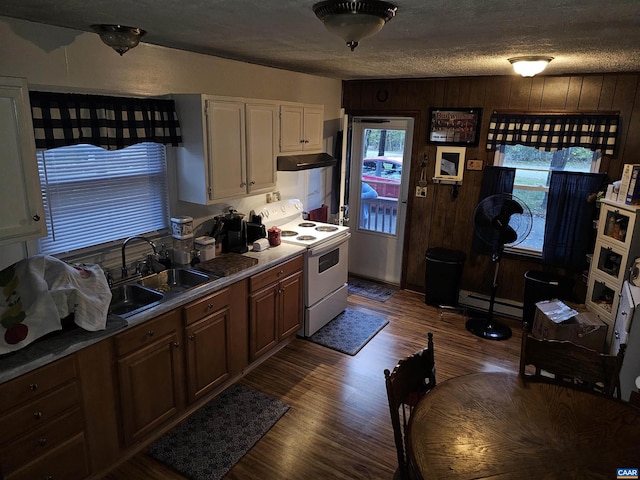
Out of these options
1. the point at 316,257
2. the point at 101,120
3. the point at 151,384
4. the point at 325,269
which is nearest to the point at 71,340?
the point at 151,384

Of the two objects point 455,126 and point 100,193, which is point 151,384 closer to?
point 100,193

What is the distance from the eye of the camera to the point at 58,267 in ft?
6.97

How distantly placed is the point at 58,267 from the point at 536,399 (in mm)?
2339

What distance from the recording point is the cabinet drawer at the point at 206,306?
2674 millimetres

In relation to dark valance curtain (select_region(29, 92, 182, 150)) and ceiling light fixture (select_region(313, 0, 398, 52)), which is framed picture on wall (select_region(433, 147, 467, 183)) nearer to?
dark valance curtain (select_region(29, 92, 182, 150))

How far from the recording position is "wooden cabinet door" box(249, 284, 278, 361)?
3293 mm

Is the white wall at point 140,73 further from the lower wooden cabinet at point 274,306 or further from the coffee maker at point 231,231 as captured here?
the lower wooden cabinet at point 274,306

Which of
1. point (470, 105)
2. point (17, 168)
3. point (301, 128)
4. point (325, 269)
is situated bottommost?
point (325, 269)

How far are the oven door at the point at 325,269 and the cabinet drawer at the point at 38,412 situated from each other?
6.82 ft

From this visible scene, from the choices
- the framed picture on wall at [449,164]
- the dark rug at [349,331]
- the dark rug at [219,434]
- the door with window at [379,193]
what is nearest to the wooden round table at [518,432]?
the dark rug at [219,434]

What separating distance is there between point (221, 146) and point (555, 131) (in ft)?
9.69

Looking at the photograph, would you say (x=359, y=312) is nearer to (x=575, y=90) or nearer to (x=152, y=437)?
(x=152, y=437)

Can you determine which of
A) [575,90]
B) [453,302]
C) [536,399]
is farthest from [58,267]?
[575,90]

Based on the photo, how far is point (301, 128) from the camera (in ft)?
13.0
